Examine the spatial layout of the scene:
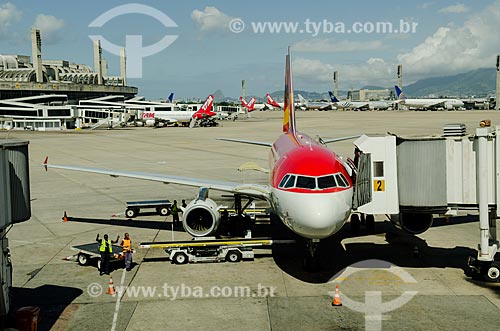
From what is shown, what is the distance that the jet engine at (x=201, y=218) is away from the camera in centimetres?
2194

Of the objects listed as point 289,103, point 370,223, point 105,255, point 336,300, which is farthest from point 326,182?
point 289,103

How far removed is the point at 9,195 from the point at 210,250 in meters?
8.67

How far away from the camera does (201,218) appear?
22.4 metres

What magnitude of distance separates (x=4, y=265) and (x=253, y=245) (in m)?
9.58

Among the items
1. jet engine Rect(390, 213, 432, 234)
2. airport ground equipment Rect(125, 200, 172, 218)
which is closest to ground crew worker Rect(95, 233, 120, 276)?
airport ground equipment Rect(125, 200, 172, 218)

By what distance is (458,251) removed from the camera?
21.7 metres

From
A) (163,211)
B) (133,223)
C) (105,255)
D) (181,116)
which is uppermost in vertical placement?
(181,116)

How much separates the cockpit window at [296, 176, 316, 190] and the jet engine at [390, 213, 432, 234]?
5755 millimetres

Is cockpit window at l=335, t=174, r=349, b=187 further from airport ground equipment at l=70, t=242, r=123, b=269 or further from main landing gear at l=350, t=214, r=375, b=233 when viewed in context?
airport ground equipment at l=70, t=242, r=123, b=269

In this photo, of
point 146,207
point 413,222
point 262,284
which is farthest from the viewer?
point 146,207

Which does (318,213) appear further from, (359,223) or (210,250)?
(359,223)

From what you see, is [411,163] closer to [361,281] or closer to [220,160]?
[361,281]

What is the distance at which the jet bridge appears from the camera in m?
17.7

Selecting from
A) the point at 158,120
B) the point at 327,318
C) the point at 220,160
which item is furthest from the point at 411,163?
the point at 158,120
